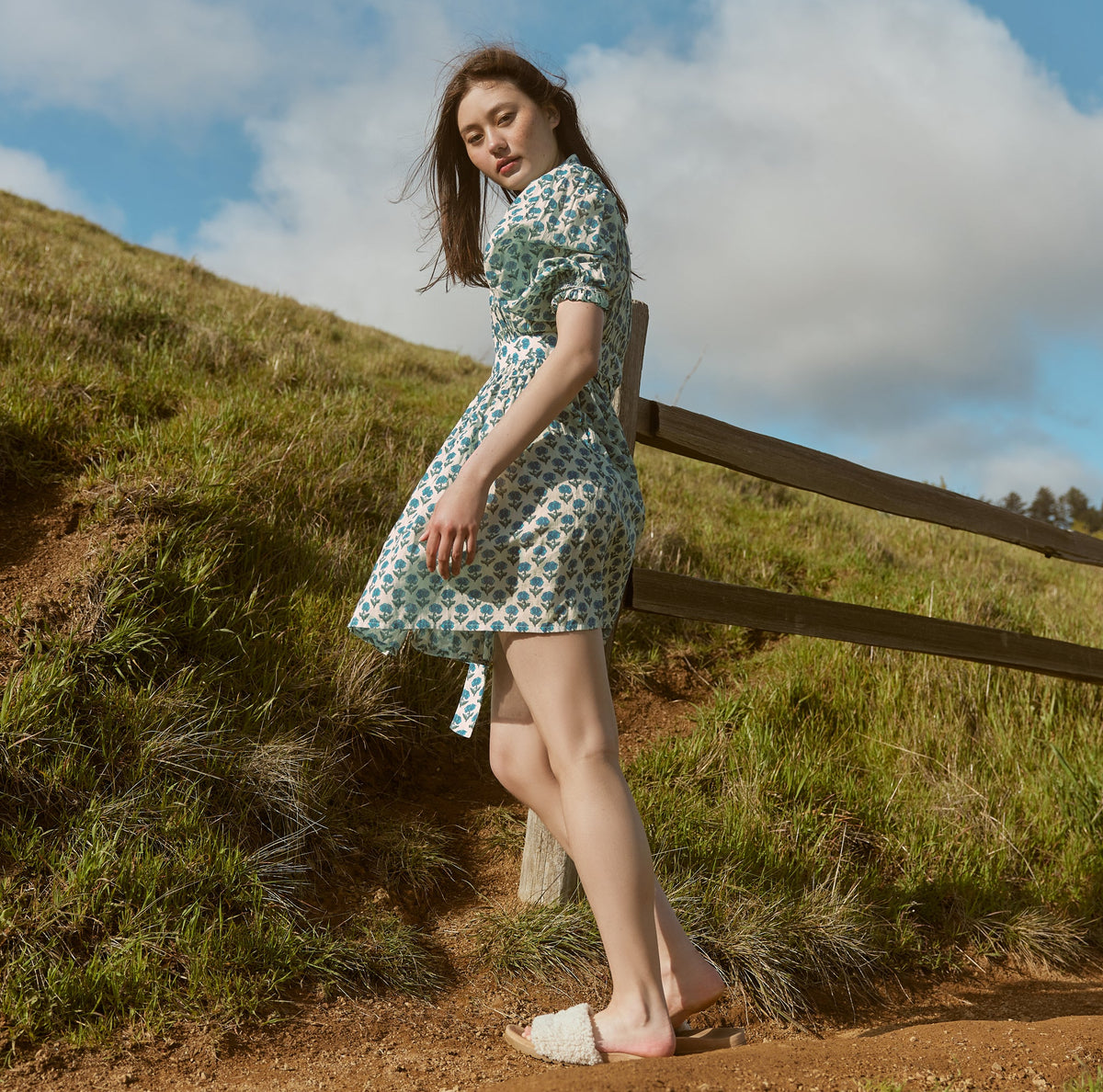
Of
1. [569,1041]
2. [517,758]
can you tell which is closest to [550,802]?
[517,758]

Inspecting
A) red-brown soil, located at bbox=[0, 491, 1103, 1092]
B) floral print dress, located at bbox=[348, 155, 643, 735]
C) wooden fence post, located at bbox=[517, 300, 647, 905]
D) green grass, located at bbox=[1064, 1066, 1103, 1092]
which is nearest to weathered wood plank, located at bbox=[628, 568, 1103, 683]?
wooden fence post, located at bbox=[517, 300, 647, 905]

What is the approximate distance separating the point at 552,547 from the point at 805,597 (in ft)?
5.07

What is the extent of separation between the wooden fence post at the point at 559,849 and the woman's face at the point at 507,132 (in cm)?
67

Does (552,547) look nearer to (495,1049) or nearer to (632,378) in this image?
(632,378)

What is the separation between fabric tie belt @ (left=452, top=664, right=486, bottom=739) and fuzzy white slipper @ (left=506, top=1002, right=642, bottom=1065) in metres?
0.65

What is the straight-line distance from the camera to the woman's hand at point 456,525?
1698 millimetres

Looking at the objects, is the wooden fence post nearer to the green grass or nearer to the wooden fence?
the wooden fence

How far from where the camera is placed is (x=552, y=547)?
5.78 ft

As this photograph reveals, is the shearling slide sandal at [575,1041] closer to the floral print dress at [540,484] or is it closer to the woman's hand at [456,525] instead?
the floral print dress at [540,484]

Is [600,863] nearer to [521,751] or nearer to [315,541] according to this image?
A: [521,751]

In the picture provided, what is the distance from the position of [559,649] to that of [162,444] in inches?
93.8

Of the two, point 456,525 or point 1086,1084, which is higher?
point 456,525

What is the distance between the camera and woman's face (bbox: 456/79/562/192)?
6.62 feet

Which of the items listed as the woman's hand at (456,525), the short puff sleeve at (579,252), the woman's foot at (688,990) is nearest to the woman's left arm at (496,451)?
the woman's hand at (456,525)
